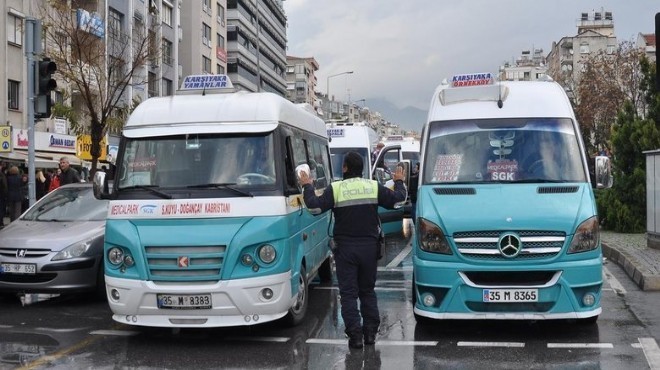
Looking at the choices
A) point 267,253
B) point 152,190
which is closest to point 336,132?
point 152,190

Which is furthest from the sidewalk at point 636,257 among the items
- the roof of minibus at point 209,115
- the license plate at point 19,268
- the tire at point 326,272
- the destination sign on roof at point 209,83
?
the license plate at point 19,268

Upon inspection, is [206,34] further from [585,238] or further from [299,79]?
[299,79]

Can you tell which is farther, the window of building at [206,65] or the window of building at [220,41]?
the window of building at [220,41]

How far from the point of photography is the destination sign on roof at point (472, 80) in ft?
28.6

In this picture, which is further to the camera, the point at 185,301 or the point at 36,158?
the point at 36,158

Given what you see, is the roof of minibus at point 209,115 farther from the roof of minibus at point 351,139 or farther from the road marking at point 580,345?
the roof of minibus at point 351,139

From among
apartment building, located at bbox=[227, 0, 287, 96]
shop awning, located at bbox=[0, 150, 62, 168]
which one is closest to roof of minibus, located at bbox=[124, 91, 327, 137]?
shop awning, located at bbox=[0, 150, 62, 168]

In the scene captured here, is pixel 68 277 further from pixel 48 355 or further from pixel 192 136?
pixel 192 136

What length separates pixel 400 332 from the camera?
25.0ft

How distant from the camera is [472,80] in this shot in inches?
349

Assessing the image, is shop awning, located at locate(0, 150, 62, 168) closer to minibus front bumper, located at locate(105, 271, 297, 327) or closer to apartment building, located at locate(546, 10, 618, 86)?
minibus front bumper, located at locate(105, 271, 297, 327)

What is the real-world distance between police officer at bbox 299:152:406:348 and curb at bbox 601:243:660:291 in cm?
470

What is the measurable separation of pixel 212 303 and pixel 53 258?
3.11 metres

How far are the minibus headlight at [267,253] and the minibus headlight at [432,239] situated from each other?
151cm
